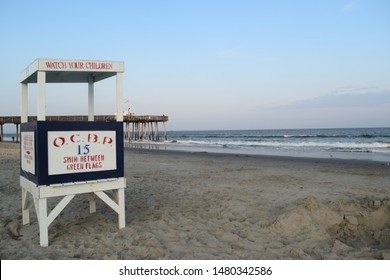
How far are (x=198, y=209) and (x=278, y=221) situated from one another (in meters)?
1.88

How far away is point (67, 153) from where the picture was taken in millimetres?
5133

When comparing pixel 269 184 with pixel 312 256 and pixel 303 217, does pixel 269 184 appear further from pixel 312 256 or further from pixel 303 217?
pixel 312 256

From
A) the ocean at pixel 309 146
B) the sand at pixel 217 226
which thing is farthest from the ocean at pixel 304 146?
the sand at pixel 217 226

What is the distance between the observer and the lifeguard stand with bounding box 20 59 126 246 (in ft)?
16.3

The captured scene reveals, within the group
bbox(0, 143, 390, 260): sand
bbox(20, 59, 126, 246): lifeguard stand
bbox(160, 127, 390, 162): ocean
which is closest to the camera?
bbox(0, 143, 390, 260): sand

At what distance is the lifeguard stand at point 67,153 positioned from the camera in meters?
4.95

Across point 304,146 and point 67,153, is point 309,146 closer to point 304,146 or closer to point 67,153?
point 304,146

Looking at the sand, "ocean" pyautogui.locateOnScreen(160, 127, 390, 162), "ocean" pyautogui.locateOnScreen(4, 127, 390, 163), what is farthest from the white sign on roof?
"ocean" pyautogui.locateOnScreen(160, 127, 390, 162)

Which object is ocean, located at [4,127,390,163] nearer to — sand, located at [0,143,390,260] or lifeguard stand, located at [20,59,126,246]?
sand, located at [0,143,390,260]

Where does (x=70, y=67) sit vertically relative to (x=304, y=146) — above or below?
above

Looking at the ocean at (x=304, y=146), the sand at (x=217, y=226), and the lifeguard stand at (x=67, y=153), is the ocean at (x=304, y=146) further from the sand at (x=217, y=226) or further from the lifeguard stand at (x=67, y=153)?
the lifeguard stand at (x=67, y=153)

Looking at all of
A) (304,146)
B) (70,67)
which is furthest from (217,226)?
(304,146)

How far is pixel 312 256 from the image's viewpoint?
4508mm
